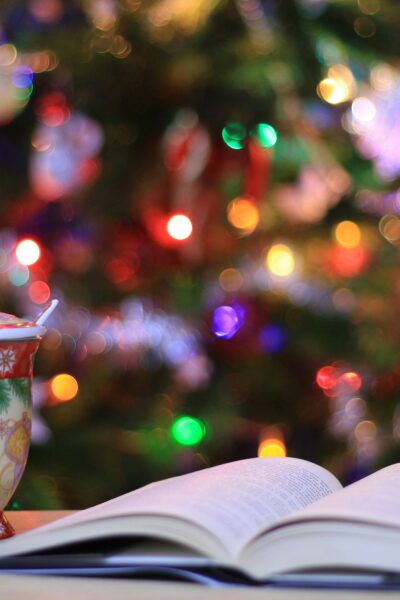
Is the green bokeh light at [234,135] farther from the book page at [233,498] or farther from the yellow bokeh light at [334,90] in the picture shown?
the book page at [233,498]

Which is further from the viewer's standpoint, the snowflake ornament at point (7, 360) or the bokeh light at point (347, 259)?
the bokeh light at point (347, 259)

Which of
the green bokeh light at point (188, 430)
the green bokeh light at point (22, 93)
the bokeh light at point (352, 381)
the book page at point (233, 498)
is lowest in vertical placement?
the green bokeh light at point (188, 430)

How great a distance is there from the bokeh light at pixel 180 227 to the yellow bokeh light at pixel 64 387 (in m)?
0.25

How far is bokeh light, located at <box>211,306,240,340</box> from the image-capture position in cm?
164

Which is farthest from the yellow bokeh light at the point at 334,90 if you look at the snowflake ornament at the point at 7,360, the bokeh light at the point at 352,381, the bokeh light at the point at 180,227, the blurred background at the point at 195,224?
the snowflake ornament at the point at 7,360

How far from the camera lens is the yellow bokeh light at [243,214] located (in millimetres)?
1633

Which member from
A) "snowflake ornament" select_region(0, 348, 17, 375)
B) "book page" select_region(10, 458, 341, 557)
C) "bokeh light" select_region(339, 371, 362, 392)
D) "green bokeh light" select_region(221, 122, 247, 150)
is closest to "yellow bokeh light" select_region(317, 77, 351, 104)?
"green bokeh light" select_region(221, 122, 247, 150)

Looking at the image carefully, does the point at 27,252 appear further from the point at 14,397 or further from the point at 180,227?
the point at 14,397

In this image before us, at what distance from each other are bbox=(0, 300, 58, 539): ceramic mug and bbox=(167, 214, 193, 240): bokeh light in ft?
3.02

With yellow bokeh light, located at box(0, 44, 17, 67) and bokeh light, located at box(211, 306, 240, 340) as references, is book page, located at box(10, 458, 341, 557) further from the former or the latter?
yellow bokeh light, located at box(0, 44, 17, 67)

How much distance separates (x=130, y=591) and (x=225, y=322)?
1.11m

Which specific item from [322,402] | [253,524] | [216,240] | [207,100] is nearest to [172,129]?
[207,100]

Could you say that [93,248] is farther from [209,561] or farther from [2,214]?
[209,561]

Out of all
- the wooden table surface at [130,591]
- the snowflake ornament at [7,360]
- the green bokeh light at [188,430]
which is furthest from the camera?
the green bokeh light at [188,430]
